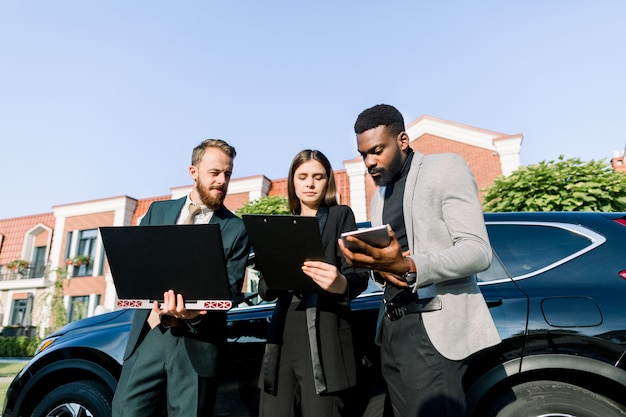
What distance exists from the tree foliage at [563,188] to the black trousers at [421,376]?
790 centimetres

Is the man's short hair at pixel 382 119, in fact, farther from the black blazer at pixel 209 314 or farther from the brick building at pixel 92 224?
the brick building at pixel 92 224

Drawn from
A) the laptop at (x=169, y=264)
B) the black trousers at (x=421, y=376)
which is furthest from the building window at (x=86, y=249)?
the black trousers at (x=421, y=376)

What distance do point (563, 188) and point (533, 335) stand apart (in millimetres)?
7461

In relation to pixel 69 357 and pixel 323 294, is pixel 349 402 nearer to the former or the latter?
pixel 323 294

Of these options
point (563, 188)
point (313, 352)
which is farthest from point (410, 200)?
point (563, 188)

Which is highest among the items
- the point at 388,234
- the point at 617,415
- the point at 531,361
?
the point at 388,234

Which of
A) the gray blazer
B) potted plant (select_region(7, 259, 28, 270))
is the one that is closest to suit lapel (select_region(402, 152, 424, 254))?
the gray blazer

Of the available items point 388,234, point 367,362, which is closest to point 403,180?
point 388,234

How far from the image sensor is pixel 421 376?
5.27 ft

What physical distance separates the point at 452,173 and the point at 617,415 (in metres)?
1.60

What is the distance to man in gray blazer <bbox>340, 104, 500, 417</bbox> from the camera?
1.50 meters

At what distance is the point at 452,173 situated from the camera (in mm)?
1707

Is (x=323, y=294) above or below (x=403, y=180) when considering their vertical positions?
below

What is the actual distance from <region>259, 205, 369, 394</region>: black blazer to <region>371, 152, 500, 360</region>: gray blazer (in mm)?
530
